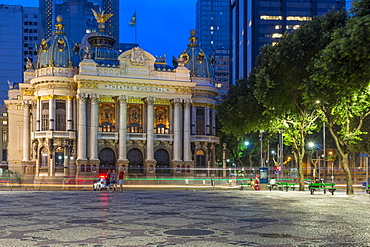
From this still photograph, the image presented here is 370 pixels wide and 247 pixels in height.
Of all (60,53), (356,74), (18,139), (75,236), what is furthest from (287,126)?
(18,139)

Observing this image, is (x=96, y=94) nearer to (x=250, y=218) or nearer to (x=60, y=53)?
(x=60, y=53)

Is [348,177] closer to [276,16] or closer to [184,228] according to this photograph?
[184,228]

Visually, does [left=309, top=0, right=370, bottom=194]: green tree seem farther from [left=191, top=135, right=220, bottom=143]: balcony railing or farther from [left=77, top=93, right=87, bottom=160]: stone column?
[left=191, top=135, right=220, bottom=143]: balcony railing

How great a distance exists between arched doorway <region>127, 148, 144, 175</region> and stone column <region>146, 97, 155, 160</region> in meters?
1.97

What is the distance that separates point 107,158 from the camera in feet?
258

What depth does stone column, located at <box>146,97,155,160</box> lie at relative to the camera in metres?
78.9

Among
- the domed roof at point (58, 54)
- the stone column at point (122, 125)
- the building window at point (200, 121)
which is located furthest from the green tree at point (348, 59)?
the domed roof at point (58, 54)

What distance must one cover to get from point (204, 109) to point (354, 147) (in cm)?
2841

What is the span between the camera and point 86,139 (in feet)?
252

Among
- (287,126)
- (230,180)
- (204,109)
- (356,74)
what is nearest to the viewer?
(356,74)

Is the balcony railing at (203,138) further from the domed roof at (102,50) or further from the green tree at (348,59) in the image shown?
the green tree at (348,59)

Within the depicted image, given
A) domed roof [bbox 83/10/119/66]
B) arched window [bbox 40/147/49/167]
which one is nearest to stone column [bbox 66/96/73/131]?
arched window [bbox 40/147/49/167]

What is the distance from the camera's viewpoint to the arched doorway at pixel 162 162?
8026 cm

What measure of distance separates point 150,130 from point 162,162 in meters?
5.97
